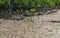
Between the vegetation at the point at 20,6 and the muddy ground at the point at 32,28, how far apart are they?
31.9 inches

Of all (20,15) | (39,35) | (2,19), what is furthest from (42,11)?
(39,35)

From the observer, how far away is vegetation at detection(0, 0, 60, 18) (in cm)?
809

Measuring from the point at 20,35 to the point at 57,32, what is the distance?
3.43ft

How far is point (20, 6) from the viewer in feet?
28.9

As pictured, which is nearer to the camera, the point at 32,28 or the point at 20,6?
the point at 32,28

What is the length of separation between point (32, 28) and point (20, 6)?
8.26 feet

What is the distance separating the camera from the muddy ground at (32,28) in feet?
18.9

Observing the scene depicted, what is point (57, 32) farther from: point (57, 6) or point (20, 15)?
point (57, 6)

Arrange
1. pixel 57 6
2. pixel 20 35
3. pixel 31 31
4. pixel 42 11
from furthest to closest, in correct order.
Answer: pixel 57 6, pixel 42 11, pixel 31 31, pixel 20 35

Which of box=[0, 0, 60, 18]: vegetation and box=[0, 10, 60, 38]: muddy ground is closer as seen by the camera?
box=[0, 10, 60, 38]: muddy ground

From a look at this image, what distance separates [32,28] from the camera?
6465 mm

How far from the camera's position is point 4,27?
21.3 feet

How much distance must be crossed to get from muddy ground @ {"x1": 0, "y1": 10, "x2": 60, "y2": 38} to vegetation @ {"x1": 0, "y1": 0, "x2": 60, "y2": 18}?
810 mm

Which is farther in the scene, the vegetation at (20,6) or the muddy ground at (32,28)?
the vegetation at (20,6)
